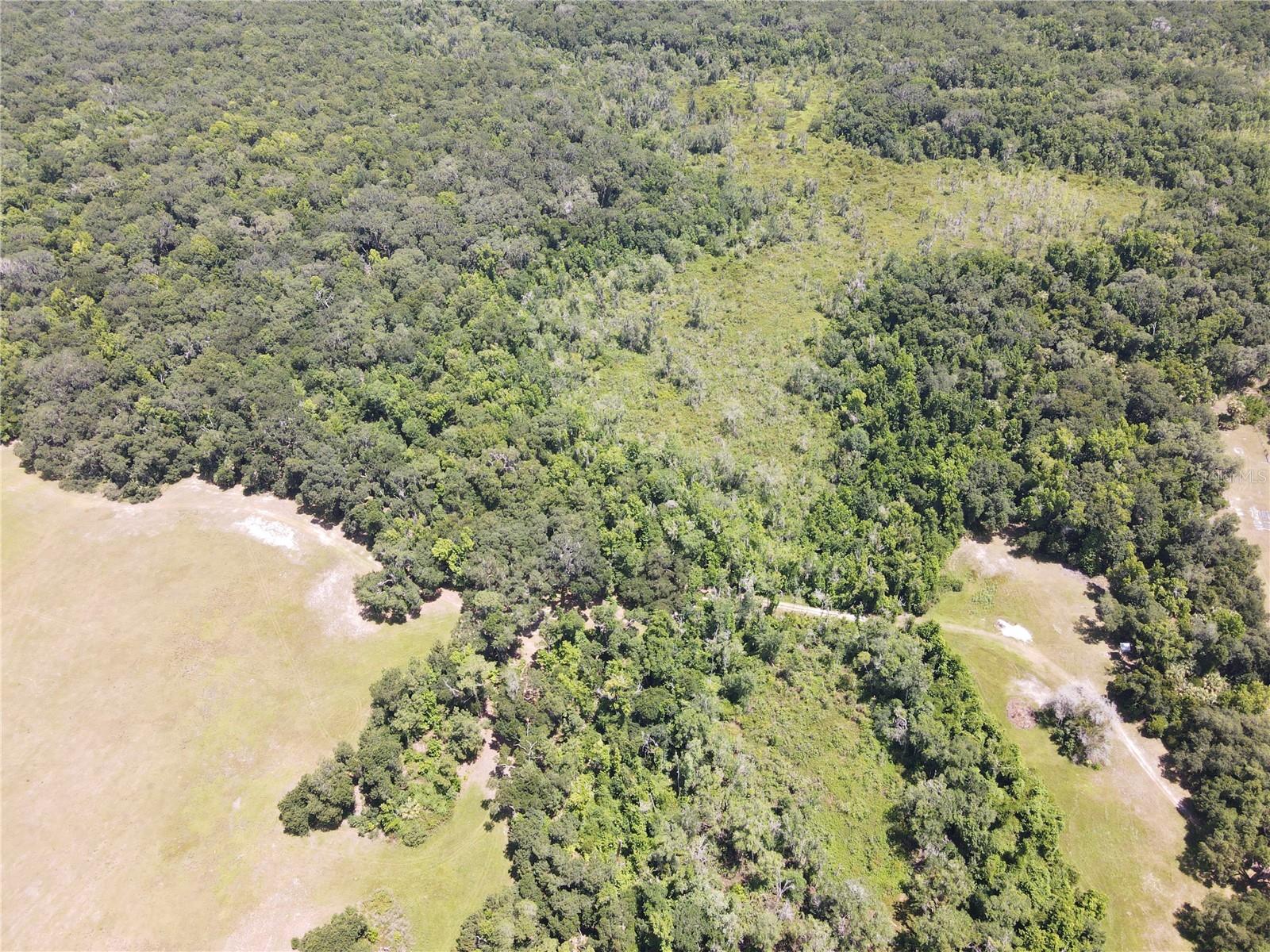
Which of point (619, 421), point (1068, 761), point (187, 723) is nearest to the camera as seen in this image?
point (1068, 761)

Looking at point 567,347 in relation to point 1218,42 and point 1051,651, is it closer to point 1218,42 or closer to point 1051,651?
point 1051,651

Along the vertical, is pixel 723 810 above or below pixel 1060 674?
below

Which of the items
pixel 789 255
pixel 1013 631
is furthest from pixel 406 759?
pixel 789 255

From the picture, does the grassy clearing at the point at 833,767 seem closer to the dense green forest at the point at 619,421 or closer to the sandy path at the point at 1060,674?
the dense green forest at the point at 619,421

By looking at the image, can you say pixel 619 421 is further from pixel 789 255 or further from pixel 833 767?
pixel 789 255

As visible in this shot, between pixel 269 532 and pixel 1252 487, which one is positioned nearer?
pixel 269 532
